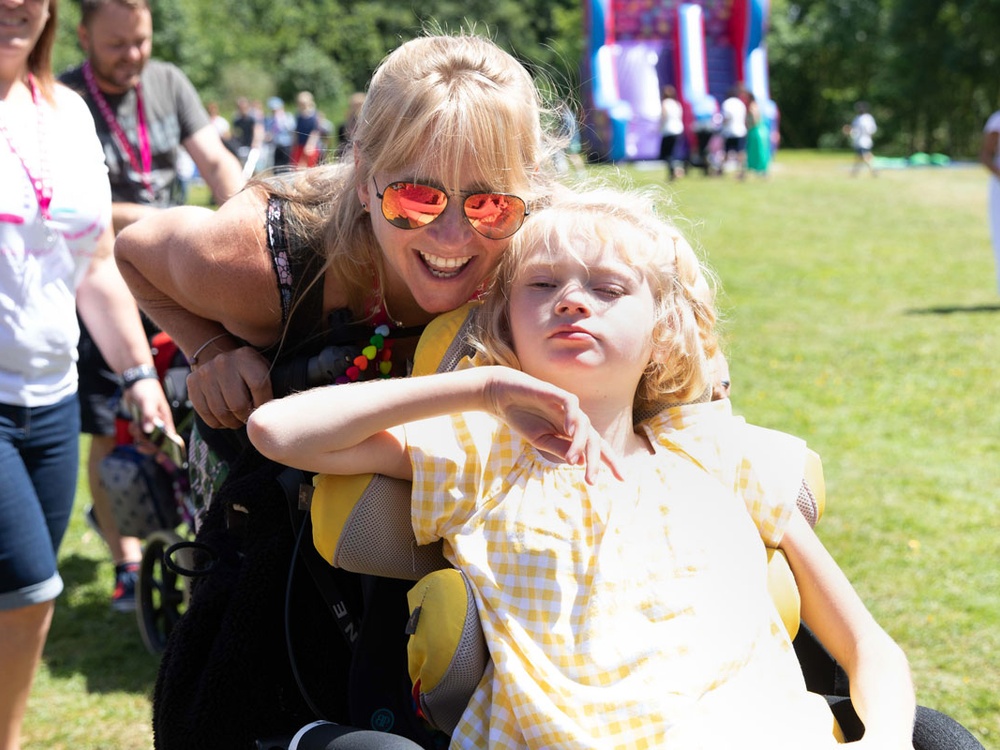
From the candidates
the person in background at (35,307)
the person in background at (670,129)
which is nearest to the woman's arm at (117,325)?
the person in background at (35,307)

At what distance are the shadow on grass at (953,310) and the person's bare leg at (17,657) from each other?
888cm

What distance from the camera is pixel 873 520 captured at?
5.10 meters

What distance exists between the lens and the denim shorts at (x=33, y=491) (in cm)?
260

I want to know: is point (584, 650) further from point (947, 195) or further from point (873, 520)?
point (947, 195)

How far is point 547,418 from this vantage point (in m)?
1.76

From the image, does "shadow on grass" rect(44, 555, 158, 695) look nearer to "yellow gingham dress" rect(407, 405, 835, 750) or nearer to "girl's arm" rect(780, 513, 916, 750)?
"yellow gingham dress" rect(407, 405, 835, 750)

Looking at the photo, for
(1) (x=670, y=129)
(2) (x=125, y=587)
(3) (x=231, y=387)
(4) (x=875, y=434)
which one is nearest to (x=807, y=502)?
(3) (x=231, y=387)

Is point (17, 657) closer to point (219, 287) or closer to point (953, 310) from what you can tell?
point (219, 287)

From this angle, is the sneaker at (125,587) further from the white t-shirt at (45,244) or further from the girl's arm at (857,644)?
A: the girl's arm at (857,644)

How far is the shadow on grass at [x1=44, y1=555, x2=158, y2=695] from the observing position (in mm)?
3879

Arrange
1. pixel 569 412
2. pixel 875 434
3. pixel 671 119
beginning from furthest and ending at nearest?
pixel 671 119 → pixel 875 434 → pixel 569 412

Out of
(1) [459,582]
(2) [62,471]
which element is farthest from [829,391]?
(1) [459,582]

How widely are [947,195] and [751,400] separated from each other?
1379 cm

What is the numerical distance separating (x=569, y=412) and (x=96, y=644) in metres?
3.05
